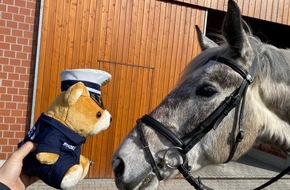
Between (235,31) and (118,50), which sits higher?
(235,31)

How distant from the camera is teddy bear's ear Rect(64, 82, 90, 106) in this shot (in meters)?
1.81

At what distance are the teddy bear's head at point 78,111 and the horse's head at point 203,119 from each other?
36 centimetres

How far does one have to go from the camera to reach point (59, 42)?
5.62 meters

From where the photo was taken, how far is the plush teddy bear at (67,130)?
175 centimetres

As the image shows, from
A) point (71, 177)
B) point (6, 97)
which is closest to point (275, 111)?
point (71, 177)

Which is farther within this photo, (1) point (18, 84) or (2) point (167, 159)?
(1) point (18, 84)

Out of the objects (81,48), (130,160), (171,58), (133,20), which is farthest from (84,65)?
(130,160)

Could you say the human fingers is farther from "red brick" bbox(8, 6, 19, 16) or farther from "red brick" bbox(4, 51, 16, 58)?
"red brick" bbox(8, 6, 19, 16)

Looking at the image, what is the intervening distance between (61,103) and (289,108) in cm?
155

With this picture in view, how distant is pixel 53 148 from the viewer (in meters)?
1.74

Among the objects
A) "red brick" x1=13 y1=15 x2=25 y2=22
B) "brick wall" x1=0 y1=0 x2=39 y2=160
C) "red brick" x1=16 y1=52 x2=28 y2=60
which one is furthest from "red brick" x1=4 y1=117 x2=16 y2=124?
"red brick" x1=13 y1=15 x2=25 y2=22

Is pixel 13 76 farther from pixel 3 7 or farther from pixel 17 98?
pixel 3 7

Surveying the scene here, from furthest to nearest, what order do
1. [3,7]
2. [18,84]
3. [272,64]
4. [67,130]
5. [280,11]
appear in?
[280,11] → [18,84] → [3,7] → [272,64] → [67,130]

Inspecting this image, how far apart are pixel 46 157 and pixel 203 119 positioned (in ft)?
3.40
